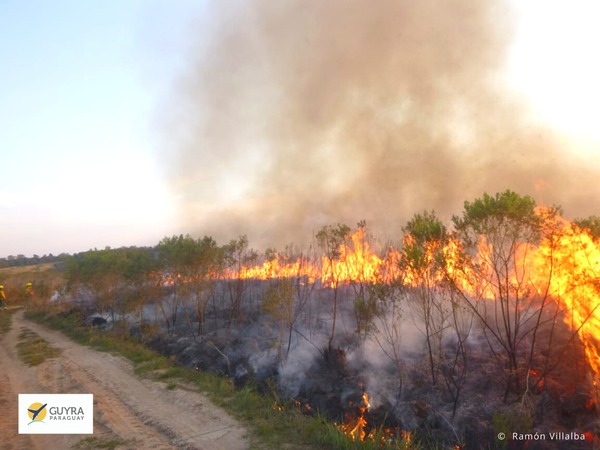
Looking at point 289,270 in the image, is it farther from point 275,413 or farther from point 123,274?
point 275,413

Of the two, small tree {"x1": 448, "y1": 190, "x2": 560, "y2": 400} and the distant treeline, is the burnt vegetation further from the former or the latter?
the distant treeline

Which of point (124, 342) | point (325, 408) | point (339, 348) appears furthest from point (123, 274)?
point (325, 408)

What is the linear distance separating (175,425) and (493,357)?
12.7m

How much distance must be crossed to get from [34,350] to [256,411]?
16971mm

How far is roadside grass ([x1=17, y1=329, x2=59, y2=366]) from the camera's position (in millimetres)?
19428

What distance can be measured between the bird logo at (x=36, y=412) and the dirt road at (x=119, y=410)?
0.44m

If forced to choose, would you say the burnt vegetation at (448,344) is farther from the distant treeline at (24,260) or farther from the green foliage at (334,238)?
the distant treeline at (24,260)

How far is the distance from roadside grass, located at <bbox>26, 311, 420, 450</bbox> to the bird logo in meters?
4.03

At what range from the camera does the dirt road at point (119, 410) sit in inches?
402

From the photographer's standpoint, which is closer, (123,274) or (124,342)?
(124,342)

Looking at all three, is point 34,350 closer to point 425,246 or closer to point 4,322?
point 4,322

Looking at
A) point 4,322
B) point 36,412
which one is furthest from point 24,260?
point 36,412

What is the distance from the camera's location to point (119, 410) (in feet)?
40.9

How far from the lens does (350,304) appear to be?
27.2 meters
